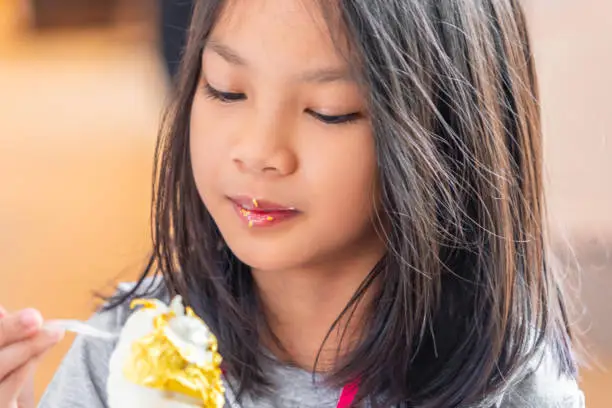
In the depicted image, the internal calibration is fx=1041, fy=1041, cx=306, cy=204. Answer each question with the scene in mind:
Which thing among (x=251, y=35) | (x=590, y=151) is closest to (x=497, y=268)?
(x=251, y=35)

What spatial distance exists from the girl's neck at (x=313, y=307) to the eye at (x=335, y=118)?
0.17 m

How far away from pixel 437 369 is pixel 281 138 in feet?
1.00

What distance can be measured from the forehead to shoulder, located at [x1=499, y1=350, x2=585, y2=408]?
0.38 meters

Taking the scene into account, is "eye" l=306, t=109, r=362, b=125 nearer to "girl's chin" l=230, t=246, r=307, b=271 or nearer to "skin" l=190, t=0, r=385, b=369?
"skin" l=190, t=0, r=385, b=369

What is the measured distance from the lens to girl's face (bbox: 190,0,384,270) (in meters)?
0.81

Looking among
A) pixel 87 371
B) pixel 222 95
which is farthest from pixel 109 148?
pixel 222 95

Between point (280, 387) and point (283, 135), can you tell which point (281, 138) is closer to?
point (283, 135)

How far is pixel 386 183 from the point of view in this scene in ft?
2.84

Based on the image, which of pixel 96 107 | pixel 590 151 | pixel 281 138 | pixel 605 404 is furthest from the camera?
pixel 96 107

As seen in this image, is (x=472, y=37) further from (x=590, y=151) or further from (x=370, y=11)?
(x=590, y=151)

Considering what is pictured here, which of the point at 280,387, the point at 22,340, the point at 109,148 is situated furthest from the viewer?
the point at 109,148

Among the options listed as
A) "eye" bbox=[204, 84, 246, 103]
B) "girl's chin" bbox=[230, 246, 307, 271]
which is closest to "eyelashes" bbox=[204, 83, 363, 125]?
"eye" bbox=[204, 84, 246, 103]

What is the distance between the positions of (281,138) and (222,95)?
0.29 feet

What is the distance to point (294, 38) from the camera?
0.82 metres
